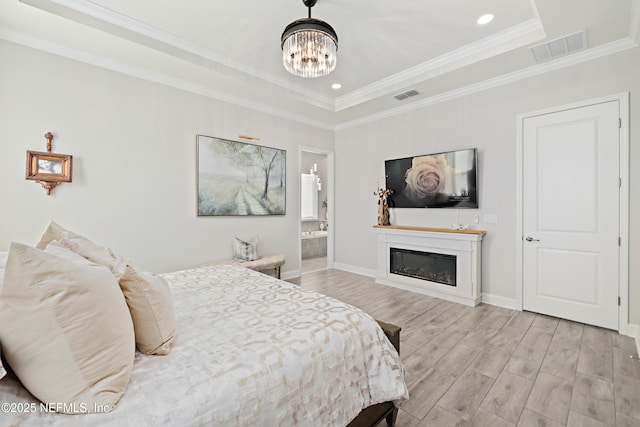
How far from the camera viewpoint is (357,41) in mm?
2941

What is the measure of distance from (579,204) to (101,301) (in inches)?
161

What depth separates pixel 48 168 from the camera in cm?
277

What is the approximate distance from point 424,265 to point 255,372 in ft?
11.6

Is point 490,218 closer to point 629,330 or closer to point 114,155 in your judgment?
point 629,330

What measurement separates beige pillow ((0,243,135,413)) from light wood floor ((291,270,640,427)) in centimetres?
160

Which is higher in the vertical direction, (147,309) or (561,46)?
(561,46)

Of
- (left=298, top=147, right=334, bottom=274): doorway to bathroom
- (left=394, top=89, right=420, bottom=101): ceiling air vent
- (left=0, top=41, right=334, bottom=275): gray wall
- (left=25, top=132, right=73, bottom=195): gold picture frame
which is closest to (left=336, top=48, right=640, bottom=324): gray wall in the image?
(left=394, top=89, right=420, bottom=101): ceiling air vent

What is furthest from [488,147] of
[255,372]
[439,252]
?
[255,372]

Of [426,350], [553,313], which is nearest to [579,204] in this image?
[553,313]

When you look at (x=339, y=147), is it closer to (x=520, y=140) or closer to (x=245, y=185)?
(x=245, y=185)

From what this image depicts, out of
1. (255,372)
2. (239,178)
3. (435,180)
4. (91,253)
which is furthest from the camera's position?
(239,178)

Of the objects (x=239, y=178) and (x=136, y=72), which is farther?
(x=239, y=178)

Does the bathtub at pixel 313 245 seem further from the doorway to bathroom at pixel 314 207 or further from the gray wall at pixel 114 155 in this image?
the gray wall at pixel 114 155

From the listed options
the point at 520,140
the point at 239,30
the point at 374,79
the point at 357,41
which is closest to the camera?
the point at 239,30
